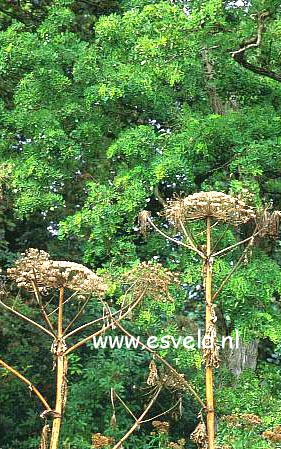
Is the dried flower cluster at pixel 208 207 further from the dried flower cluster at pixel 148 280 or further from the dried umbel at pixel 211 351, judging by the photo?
the dried umbel at pixel 211 351

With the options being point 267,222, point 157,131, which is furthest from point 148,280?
point 157,131

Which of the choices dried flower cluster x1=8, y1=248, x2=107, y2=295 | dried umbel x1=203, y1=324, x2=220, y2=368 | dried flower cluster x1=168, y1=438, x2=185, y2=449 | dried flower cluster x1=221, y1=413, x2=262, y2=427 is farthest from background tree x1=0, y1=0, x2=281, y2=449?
dried umbel x1=203, y1=324, x2=220, y2=368

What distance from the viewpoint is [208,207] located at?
3627 millimetres

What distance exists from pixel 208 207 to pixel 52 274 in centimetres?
79

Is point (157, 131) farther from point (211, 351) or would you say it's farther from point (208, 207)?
point (211, 351)

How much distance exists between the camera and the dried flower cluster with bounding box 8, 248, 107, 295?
11.3 feet

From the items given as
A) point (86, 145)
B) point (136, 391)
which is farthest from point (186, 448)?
point (86, 145)

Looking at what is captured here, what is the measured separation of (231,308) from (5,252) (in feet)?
11.8

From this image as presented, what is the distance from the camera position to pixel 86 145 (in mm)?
7105

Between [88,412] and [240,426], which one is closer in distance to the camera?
[240,426]

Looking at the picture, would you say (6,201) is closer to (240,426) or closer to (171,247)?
(171,247)

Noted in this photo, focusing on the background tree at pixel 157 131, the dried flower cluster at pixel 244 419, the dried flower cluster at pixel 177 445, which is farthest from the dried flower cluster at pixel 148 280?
the dried flower cluster at pixel 177 445

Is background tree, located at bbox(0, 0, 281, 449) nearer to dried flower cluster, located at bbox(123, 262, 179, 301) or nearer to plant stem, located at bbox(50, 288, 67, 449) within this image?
dried flower cluster, located at bbox(123, 262, 179, 301)

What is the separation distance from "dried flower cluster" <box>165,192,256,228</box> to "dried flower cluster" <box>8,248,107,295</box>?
19.4 inches
